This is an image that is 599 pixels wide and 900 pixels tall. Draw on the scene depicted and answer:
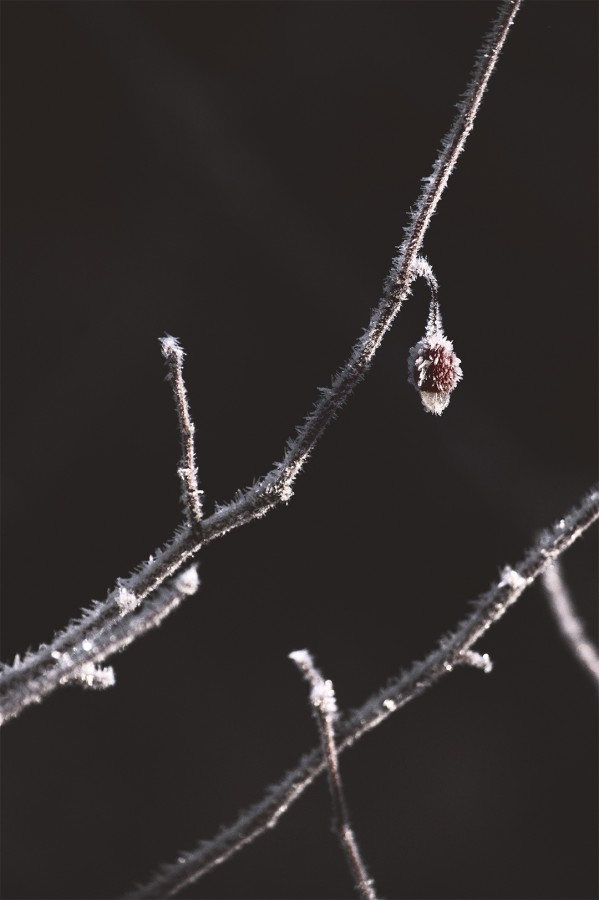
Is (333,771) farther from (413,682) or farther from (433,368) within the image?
(433,368)

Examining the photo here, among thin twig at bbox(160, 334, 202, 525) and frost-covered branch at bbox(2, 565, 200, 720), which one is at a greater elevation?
thin twig at bbox(160, 334, 202, 525)

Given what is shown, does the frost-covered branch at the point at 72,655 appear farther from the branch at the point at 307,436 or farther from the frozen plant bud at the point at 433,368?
the frozen plant bud at the point at 433,368

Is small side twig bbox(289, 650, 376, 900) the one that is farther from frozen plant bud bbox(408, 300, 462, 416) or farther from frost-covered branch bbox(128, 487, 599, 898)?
frozen plant bud bbox(408, 300, 462, 416)

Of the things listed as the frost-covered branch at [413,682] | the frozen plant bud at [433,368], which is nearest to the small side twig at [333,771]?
the frost-covered branch at [413,682]

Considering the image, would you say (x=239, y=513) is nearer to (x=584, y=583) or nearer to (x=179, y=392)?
(x=179, y=392)

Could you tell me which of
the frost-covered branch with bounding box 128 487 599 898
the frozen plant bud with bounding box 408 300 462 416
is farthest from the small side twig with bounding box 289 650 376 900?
the frozen plant bud with bounding box 408 300 462 416

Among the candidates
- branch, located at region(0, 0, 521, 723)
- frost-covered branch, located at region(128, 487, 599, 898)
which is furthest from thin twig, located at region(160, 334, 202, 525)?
frost-covered branch, located at region(128, 487, 599, 898)

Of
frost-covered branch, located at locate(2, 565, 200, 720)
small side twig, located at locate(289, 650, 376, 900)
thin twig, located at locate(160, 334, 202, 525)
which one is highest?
thin twig, located at locate(160, 334, 202, 525)

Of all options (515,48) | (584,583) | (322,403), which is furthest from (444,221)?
(322,403)
